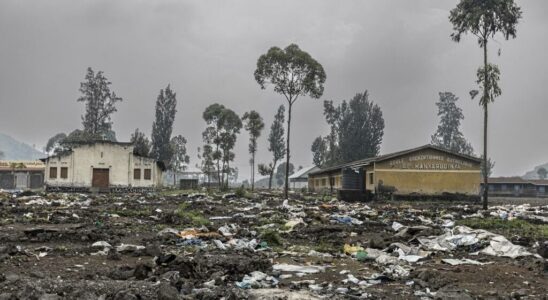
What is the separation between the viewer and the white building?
1785 inches

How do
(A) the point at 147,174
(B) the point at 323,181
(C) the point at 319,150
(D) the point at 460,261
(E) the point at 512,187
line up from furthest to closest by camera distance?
(C) the point at 319,150 → (E) the point at 512,187 → (B) the point at 323,181 → (A) the point at 147,174 → (D) the point at 460,261

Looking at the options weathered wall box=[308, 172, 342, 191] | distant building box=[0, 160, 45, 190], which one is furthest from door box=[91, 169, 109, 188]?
weathered wall box=[308, 172, 342, 191]

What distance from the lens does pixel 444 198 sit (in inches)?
1412

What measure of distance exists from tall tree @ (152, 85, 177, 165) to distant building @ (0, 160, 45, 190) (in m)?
16.4

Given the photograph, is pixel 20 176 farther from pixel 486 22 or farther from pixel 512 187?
pixel 512 187

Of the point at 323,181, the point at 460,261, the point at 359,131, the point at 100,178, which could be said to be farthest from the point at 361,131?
the point at 460,261

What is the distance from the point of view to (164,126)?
7381 centimetres

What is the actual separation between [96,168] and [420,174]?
95.3 ft

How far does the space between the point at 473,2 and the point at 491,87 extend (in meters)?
4.57

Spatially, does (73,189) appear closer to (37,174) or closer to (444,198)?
(37,174)

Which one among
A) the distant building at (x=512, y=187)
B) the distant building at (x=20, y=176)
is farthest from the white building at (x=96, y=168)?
the distant building at (x=512, y=187)

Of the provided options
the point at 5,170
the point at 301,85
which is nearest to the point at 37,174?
the point at 5,170

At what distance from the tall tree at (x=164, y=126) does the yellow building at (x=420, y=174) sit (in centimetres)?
4206

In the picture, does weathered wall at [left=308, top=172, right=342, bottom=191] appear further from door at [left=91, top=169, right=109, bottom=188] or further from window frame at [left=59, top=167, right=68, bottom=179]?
window frame at [left=59, top=167, right=68, bottom=179]
